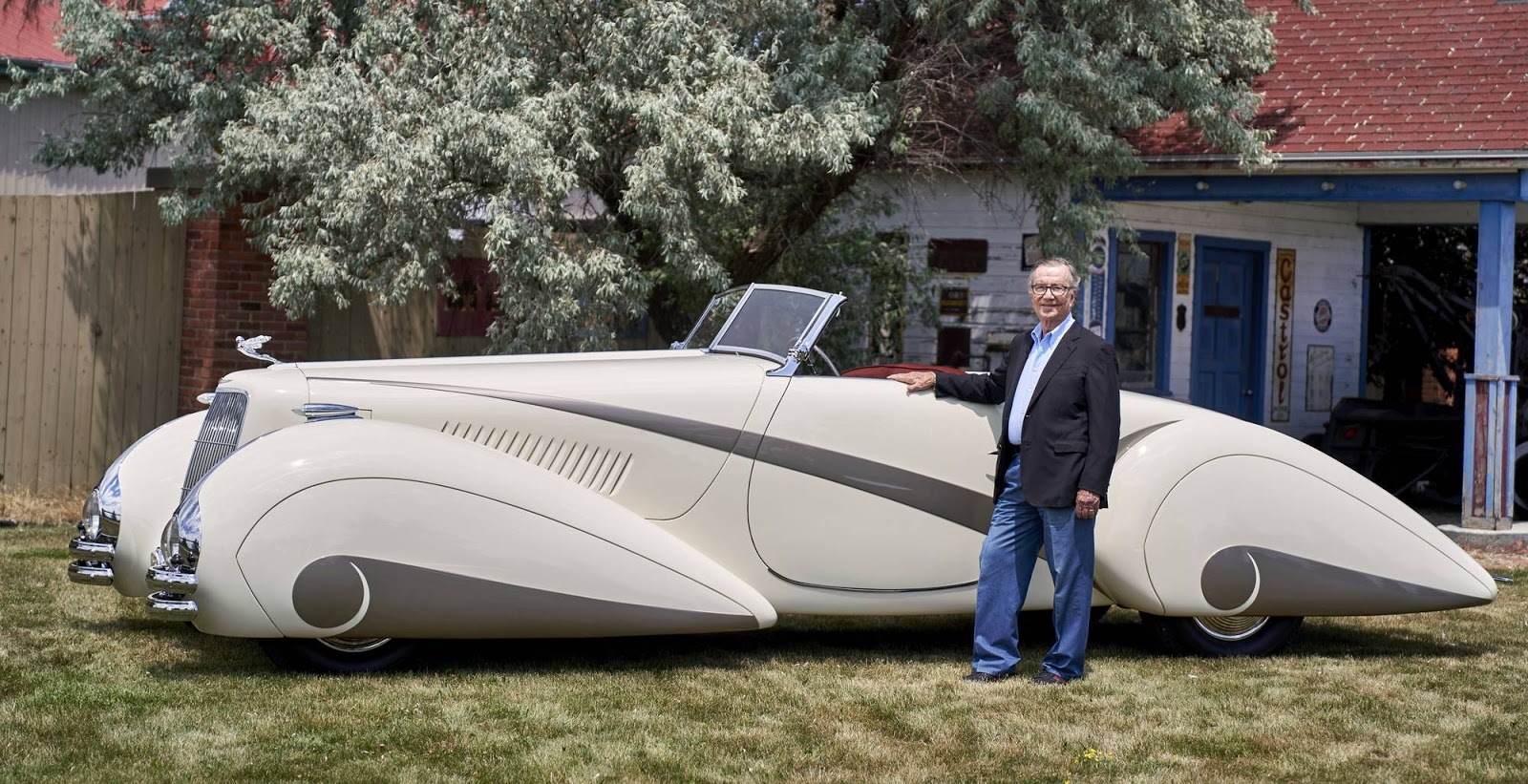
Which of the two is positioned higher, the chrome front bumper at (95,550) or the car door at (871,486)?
the car door at (871,486)

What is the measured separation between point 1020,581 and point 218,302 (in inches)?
274

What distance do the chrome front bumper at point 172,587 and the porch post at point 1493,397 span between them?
9.07 metres

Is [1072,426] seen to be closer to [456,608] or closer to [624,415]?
[624,415]

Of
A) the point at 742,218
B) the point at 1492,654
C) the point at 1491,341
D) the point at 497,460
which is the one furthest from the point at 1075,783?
the point at 1491,341

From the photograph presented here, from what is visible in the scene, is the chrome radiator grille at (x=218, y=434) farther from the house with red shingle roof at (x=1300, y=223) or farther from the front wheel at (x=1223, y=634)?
the house with red shingle roof at (x=1300, y=223)

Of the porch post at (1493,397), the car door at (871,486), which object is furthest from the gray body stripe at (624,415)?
the porch post at (1493,397)

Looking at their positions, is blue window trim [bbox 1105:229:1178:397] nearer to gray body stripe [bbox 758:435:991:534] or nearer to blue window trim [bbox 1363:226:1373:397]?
blue window trim [bbox 1363:226:1373:397]

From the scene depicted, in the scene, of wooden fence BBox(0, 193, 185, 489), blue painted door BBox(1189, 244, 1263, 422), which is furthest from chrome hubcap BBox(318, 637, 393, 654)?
blue painted door BBox(1189, 244, 1263, 422)

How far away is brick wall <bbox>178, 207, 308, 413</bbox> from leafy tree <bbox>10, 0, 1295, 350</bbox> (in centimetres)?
38

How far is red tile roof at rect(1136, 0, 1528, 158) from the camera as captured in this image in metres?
11.5

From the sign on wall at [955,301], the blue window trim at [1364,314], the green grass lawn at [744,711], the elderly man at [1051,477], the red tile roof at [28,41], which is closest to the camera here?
the green grass lawn at [744,711]

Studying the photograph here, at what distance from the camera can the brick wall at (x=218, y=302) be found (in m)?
11.1

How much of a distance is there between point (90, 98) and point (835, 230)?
5.60 m

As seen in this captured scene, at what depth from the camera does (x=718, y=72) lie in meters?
9.56
